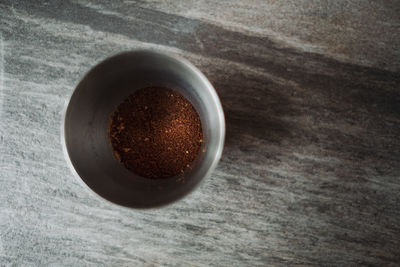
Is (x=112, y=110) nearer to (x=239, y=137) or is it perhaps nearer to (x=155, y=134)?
(x=155, y=134)

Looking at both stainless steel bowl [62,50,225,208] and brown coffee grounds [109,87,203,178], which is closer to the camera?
stainless steel bowl [62,50,225,208]

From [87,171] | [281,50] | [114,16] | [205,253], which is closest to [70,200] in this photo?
[87,171]

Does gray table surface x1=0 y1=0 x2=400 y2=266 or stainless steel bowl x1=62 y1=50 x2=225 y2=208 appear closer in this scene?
stainless steel bowl x1=62 y1=50 x2=225 y2=208

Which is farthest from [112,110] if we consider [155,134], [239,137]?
[239,137]
